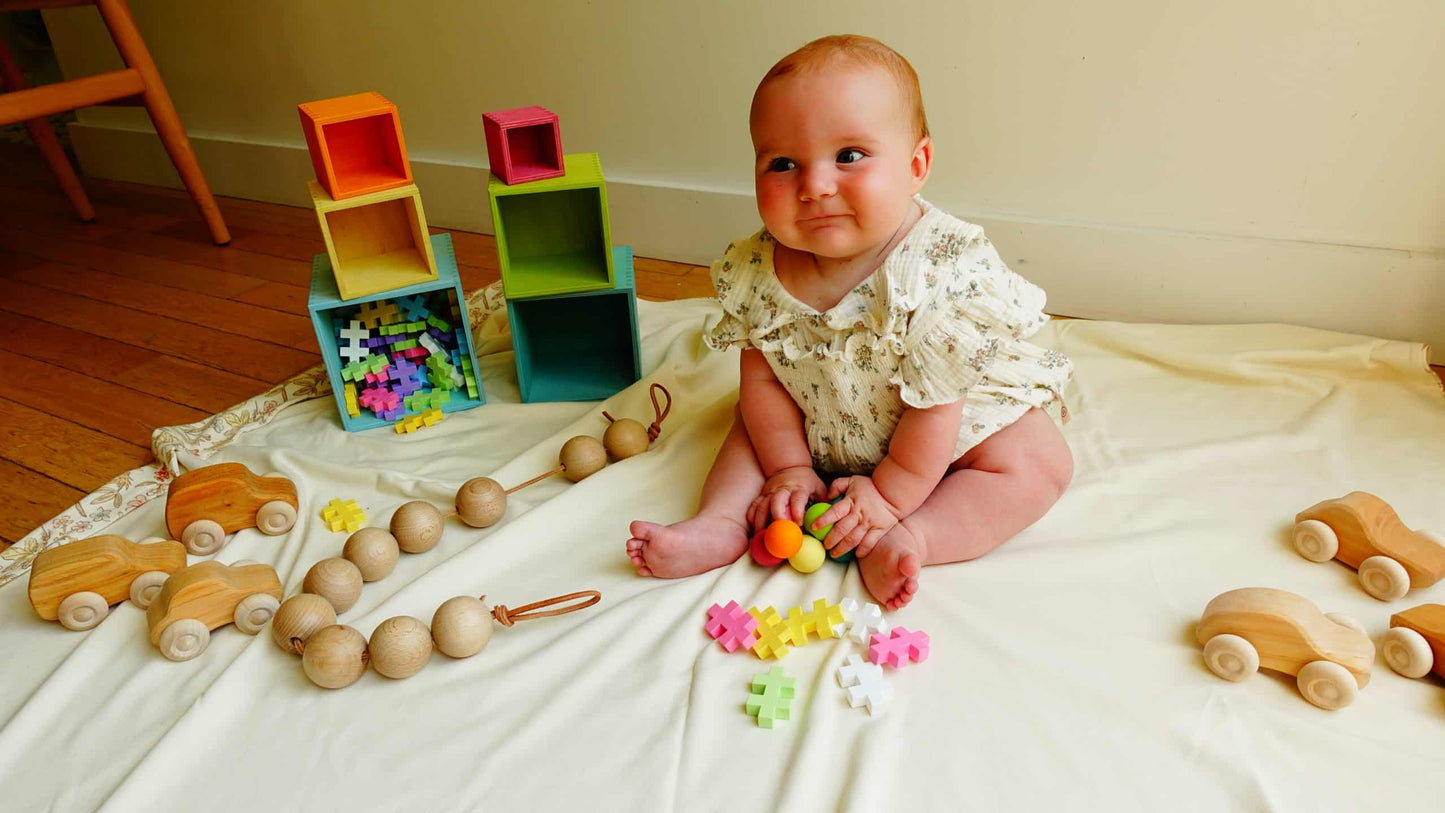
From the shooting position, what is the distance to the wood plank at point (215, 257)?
1.81 metres

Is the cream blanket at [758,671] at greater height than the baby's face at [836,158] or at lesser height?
lesser

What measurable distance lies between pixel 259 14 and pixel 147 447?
1205 millimetres

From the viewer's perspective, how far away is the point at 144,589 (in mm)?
890

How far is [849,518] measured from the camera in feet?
2.89

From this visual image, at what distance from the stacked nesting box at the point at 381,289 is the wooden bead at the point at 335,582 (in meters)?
0.38

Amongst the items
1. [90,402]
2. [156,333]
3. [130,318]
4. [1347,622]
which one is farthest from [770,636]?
[130,318]

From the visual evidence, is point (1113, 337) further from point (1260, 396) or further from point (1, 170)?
point (1, 170)

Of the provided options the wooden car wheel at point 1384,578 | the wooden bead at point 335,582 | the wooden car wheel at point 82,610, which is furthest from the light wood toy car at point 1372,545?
the wooden car wheel at point 82,610

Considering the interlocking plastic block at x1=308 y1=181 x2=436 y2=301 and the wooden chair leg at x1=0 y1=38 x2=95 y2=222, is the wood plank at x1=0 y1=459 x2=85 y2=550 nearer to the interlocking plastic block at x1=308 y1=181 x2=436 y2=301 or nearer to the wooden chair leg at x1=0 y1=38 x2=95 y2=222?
the interlocking plastic block at x1=308 y1=181 x2=436 y2=301

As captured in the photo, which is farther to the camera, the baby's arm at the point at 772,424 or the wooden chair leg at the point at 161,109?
the wooden chair leg at the point at 161,109

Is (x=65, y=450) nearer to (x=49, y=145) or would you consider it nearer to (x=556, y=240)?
(x=556, y=240)

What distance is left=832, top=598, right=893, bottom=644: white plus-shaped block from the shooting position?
2.64ft

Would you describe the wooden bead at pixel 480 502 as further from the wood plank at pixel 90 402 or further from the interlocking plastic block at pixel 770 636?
the wood plank at pixel 90 402

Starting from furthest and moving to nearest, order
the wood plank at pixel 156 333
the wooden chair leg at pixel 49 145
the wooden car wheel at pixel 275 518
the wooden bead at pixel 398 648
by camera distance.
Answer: the wooden chair leg at pixel 49 145 → the wood plank at pixel 156 333 → the wooden car wheel at pixel 275 518 → the wooden bead at pixel 398 648
